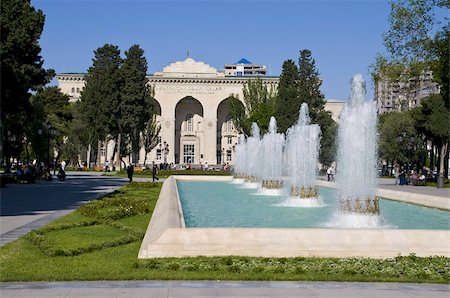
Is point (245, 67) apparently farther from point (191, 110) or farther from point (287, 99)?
point (287, 99)

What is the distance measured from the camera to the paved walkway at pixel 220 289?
21.8 feet

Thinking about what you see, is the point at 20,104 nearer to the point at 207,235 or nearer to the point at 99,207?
the point at 99,207

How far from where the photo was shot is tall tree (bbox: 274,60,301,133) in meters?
50.9

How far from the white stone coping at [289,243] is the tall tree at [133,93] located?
145ft

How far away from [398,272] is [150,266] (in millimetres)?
3085

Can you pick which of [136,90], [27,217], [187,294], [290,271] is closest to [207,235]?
[290,271]

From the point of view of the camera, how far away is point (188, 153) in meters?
89.4

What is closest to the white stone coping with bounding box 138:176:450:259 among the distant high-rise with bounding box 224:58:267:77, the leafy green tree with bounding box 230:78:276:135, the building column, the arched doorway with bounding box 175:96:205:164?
the leafy green tree with bounding box 230:78:276:135

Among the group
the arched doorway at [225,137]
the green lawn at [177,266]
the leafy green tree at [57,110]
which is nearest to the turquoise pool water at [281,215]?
the green lawn at [177,266]

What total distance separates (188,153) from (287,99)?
39.7m

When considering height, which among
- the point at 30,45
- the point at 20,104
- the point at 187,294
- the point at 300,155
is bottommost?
the point at 187,294

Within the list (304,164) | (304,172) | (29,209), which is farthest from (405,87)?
(29,209)

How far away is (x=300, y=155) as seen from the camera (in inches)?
893

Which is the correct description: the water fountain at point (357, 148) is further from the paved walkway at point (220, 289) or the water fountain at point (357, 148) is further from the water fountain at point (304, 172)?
the paved walkway at point (220, 289)
